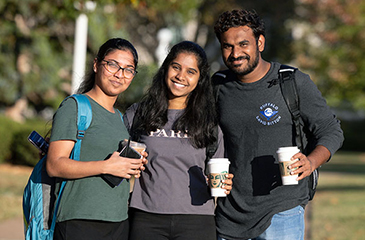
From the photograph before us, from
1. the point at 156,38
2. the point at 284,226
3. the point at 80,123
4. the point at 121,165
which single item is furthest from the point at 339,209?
the point at 156,38

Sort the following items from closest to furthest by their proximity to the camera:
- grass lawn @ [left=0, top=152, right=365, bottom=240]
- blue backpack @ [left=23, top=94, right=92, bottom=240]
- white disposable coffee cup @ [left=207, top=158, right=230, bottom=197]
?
blue backpack @ [left=23, top=94, right=92, bottom=240] < white disposable coffee cup @ [left=207, top=158, right=230, bottom=197] < grass lawn @ [left=0, top=152, right=365, bottom=240]

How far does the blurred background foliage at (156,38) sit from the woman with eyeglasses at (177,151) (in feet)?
32.7

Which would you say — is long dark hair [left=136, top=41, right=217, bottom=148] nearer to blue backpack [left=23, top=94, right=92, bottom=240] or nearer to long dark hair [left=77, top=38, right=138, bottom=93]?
long dark hair [left=77, top=38, right=138, bottom=93]

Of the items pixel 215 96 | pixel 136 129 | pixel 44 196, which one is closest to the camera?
pixel 44 196

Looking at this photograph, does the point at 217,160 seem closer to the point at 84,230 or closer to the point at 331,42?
the point at 84,230

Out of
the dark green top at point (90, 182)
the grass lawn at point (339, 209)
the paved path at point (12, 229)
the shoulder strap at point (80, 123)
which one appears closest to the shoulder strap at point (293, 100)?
the dark green top at point (90, 182)

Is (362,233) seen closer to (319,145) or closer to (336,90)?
(319,145)

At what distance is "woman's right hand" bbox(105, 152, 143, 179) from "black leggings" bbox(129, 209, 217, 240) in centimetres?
47

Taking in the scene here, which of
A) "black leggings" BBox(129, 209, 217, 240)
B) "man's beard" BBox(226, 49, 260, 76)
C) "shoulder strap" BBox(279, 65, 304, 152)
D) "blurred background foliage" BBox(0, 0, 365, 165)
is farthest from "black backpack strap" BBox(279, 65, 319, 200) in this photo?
"blurred background foliage" BBox(0, 0, 365, 165)

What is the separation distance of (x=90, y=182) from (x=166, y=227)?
64 centimetres

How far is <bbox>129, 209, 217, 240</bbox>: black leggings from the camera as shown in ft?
11.6

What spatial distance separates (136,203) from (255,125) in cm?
101

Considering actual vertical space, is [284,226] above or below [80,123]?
below

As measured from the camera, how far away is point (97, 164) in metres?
3.15
